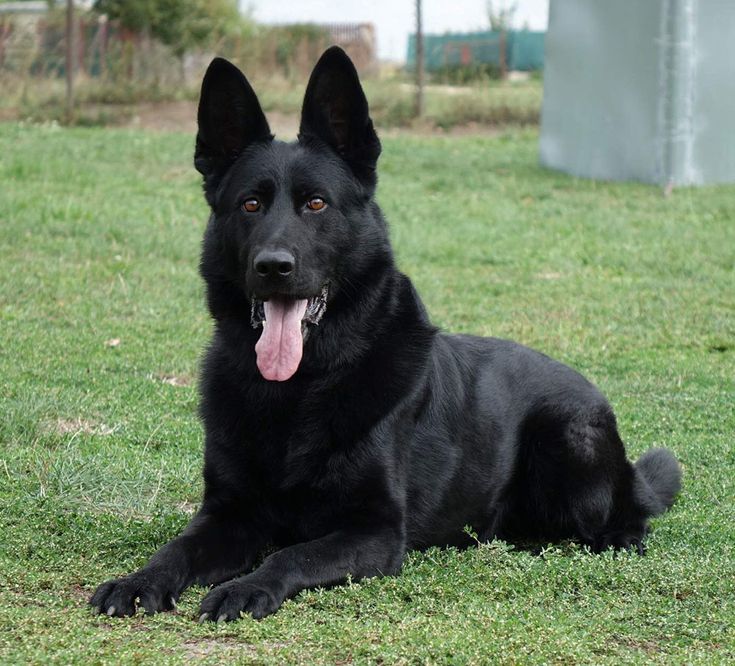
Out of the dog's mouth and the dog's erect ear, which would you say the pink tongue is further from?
the dog's erect ear

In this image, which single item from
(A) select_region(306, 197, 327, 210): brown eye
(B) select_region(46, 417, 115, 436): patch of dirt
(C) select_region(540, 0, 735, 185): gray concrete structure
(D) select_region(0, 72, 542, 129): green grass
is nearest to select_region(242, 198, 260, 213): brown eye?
(A) select_region(306, 197, 327, 210): brown eye

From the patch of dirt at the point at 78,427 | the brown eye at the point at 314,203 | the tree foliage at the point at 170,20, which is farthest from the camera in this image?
the tree foliage at the point at 170,20

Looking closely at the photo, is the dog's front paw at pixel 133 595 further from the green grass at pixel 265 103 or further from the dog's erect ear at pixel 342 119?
the green grass at pixel 265 103

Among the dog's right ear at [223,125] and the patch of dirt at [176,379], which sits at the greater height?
the dog's right ear at [223,125]

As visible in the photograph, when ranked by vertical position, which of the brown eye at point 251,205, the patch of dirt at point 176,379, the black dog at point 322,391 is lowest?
the patch of dirt at point 176,379

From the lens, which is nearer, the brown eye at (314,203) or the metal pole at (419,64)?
the brown eye at (314,203)

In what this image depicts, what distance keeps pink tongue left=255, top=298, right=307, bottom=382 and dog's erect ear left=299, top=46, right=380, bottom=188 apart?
609 mm

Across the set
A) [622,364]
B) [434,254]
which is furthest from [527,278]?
[622,364]

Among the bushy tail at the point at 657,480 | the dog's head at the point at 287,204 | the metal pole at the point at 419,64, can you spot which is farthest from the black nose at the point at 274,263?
the metal pole at the point at 419,64

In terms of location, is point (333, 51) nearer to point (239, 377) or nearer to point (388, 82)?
point (239, 377)

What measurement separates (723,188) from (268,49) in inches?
519

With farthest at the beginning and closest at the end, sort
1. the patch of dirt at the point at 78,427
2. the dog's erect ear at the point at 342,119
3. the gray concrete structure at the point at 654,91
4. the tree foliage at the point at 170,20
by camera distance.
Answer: the tree foliage at the point at 170,20, the gray concrete structure at the point at 654,91, the patch of dirt at the point at 78,427, the dog's erect ear at the point at 342,119

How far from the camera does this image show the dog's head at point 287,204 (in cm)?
396

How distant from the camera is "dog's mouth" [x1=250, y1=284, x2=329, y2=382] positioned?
13.1 ft
